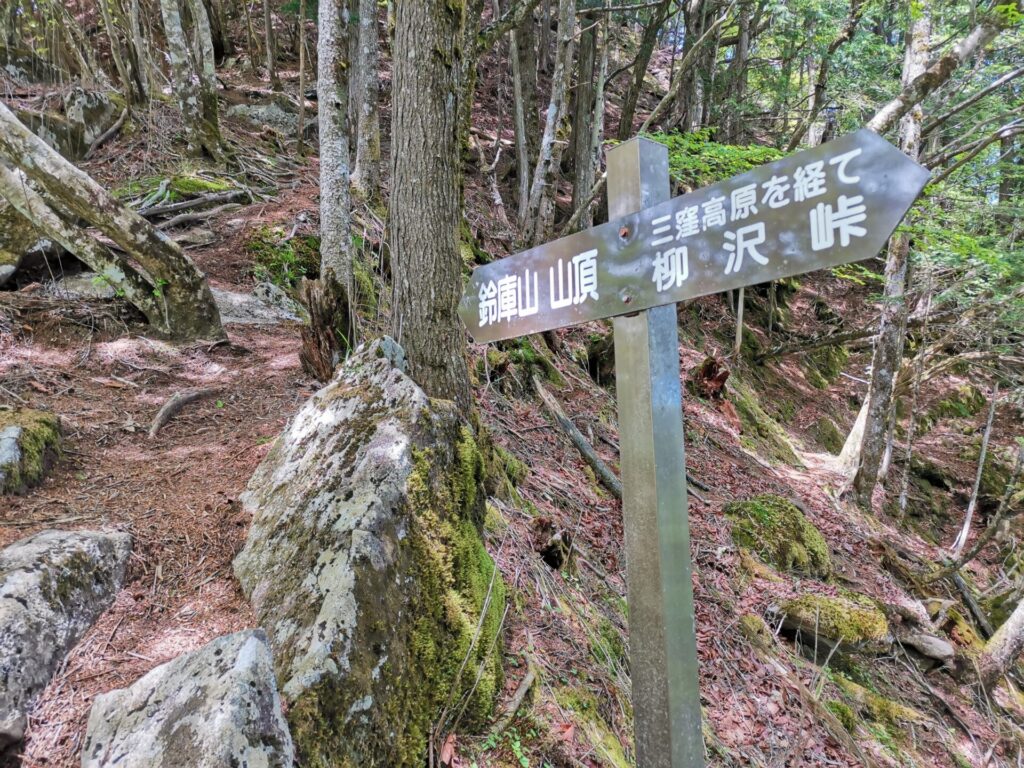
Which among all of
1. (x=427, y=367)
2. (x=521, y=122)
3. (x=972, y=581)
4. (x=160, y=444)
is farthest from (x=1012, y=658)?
(x=521, y=122)

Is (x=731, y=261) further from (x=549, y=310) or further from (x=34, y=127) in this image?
(x=34, y=127)

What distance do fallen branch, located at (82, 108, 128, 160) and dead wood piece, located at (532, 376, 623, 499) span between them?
24.3 feet

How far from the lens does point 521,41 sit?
10.2 metres

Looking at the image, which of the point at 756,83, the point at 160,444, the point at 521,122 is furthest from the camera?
the point at 756,83

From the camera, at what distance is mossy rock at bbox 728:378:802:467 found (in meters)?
9.08

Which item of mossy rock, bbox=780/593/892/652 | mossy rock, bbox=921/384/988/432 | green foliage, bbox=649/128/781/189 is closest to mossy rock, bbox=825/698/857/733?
mossy rock, bbox=780/593/892/652

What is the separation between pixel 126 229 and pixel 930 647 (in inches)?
336

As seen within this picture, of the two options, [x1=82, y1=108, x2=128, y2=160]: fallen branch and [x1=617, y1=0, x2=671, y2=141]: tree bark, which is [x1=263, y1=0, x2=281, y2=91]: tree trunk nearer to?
[x1=82, y1=108, x2=128, y2=160]: fallen branch

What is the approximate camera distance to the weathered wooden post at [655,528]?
1733 mm

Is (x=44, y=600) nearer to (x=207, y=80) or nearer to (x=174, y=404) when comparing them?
(x=174, y=404)

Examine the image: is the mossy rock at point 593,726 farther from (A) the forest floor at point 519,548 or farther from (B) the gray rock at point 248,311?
(B) the gray rock at point 248,311

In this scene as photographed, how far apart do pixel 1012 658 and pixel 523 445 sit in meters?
5.59

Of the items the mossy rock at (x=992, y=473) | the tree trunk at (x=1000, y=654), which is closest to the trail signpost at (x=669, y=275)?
the tree trunk at (x=1000, y=654)

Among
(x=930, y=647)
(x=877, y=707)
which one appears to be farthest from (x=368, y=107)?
(x=930, y=647)
